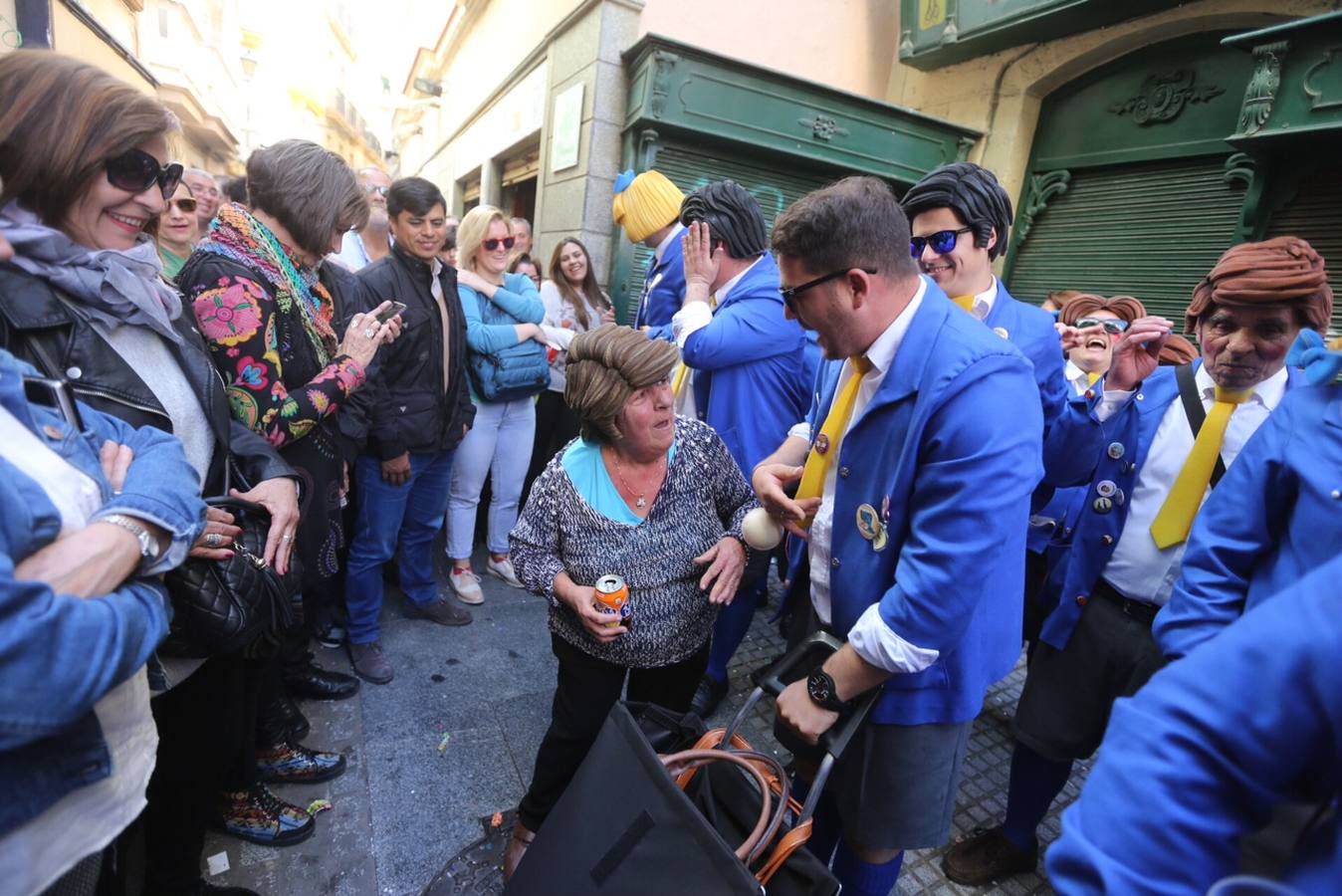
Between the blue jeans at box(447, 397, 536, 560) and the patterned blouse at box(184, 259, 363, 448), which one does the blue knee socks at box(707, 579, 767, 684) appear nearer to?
the blue jeans at box(447, 397, 536, 560)

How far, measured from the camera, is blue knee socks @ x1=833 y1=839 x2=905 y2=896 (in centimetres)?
182

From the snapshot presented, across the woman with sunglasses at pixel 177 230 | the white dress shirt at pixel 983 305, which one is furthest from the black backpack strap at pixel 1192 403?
the woman with sunglasses at pixel 177 230

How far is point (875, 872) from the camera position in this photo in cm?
182

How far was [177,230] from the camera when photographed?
337cm

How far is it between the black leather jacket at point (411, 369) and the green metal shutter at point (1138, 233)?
578cm

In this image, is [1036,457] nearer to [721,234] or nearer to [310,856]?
[721,234]

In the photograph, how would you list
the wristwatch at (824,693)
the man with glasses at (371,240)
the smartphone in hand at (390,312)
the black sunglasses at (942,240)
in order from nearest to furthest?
the wristwatch at (824,693)
the black sunglasses at (942,240)
the smartphone in hand at (390,312)
the man with glasses at (371,240)

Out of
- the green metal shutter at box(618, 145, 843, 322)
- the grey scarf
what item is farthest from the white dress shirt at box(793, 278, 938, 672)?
the green metal shutter at box(618, 145, 843, 322)

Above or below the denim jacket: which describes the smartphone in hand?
above

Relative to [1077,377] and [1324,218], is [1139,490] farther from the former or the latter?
[1324,218]

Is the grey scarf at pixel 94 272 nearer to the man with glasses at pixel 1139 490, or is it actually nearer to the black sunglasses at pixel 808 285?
the black sunglasses at pixel 808 285

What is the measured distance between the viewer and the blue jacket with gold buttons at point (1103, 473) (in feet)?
7.02

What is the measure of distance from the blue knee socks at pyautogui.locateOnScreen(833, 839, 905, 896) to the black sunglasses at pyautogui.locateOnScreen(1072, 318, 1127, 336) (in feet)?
8.87

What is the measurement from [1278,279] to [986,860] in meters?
2.16
